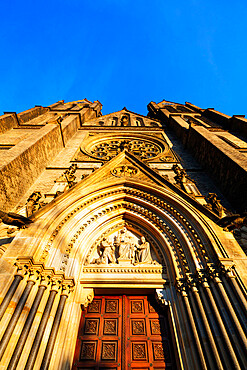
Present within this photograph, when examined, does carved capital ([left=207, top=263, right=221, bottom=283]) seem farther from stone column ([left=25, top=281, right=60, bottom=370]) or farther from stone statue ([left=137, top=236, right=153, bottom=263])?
stone column ([left=25, top=281, right=60, bottom=370])

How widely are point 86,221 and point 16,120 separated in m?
10.9

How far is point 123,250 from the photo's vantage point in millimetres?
6258

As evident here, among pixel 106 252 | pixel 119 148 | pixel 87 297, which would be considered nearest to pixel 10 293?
pixel 87 297

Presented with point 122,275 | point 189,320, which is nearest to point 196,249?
point 189,320

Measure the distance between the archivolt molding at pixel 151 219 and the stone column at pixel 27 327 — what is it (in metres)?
0.54

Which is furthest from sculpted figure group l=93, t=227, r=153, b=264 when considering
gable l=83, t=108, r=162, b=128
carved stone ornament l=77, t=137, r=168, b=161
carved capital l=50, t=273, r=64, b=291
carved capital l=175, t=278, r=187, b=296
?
gable l=83, t=108, r=162, b=128

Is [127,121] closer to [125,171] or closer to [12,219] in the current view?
[125,171]

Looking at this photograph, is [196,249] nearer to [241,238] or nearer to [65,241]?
[241,238]

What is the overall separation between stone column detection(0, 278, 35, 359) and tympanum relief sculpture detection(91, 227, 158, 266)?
2.05 m

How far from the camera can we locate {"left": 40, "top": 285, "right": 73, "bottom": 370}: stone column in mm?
3589

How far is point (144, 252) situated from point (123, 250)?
0.60 m

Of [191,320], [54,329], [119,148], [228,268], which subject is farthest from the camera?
[119,148]

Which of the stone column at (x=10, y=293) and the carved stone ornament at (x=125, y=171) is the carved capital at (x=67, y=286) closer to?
the stone column at (x=10, y=293)

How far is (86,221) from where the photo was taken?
256 inches
